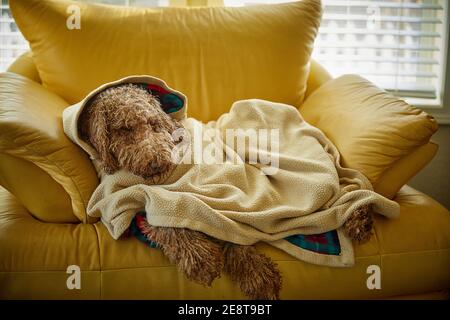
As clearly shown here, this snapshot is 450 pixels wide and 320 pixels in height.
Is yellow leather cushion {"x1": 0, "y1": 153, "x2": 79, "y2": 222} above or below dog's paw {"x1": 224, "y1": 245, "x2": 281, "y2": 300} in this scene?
Answer: above

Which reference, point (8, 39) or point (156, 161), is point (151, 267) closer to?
point (156, 161)

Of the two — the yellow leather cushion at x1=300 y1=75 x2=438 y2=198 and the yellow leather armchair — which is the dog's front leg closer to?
the yellow leather armchair

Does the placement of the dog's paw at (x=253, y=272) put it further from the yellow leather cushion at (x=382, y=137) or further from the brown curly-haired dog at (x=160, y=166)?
the yellow leather cushion at (x=382, y=137)

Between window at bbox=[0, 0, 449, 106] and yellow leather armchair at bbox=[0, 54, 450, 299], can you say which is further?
window at bbox=[0, 0, 449, 106]

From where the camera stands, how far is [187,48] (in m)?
1.81

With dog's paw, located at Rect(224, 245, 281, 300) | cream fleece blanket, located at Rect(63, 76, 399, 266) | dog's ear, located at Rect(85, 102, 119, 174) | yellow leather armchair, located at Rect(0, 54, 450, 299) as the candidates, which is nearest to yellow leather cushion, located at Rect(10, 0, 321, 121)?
cream fleece blanket, located at Rect(63, 76, 399, 266)

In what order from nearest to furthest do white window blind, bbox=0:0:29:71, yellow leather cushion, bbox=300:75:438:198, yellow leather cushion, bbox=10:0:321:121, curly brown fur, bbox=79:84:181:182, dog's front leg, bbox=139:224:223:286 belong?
1. dog's front leg, bbox=139:224:223:286
2. curly brown fur, bbox=79:84:181:182
3. yellow leather cushion, bbox=300:75:438:198
4. yellow leather cushion, bbox=10:0:321:121
5. white window blind, bbox=0:0:29:71

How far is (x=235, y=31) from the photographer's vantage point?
1.84 m

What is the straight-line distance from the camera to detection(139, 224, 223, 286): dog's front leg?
1.16 m

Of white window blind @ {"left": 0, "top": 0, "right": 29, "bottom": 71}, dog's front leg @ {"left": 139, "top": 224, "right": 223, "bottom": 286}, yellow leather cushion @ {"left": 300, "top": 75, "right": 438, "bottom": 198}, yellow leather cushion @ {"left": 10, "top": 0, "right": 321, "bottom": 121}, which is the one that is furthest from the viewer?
white window blind @ {"left": 0, "top": 0, "right": 29, "bottom": 71}

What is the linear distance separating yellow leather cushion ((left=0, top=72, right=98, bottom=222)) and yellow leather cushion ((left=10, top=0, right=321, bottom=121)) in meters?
0.37

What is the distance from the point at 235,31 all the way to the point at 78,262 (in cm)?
102

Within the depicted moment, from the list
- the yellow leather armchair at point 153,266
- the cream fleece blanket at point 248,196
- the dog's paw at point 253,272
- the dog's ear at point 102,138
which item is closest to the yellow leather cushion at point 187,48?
the cream fleece blanket at point 248,196
